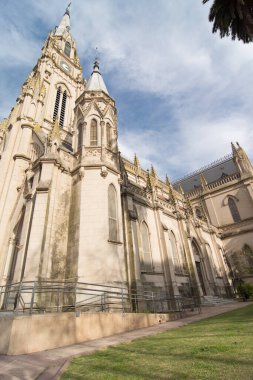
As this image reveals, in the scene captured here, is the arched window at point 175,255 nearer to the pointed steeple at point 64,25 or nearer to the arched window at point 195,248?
the arched window at point 195,248

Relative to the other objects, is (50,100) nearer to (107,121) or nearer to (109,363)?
(107,121)

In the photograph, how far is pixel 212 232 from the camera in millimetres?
31547

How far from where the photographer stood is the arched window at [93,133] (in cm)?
1762

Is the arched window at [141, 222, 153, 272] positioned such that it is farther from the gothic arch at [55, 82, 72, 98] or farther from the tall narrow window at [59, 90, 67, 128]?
the gothic arch at [55, 82, 72, 98]

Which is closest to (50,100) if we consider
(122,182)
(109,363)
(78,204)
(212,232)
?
(122,182)

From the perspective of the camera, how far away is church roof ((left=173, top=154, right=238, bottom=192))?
137 feet

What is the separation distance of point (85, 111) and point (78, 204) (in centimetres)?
866

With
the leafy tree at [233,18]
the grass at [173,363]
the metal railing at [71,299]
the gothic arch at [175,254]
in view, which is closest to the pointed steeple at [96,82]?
the leafy tree at [233,18]

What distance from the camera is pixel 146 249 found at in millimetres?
18297

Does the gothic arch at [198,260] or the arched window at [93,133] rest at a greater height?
the arched window at [93,133]

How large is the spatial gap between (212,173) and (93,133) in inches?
1278

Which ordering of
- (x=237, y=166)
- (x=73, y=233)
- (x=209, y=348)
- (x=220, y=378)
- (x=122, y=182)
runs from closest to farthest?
(x=220, y=378), (x=209, y=348), (x=73, y=233), (x=122, y=182), (x=237, y=166)

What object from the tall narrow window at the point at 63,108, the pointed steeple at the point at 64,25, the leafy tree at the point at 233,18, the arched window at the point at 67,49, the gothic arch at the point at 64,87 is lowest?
the leafy tree at the point at 233,18

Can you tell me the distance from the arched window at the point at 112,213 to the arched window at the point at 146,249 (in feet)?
14.7
